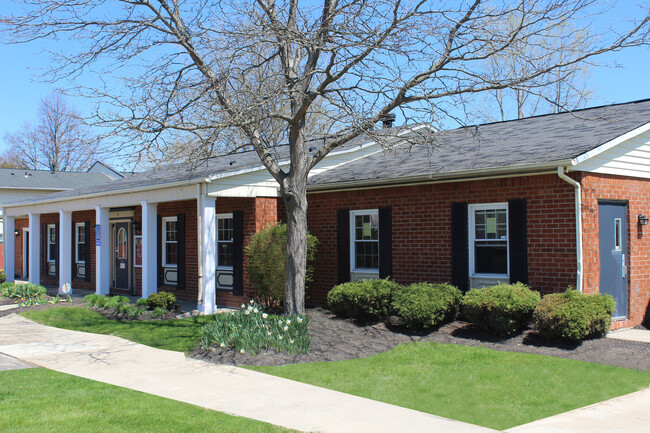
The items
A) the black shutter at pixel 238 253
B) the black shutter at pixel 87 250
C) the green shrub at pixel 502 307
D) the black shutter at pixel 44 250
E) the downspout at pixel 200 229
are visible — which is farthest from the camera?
the black shutter at pixel 44 250

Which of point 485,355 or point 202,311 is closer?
point 485,355

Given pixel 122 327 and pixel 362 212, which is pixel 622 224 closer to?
pixel 362 212

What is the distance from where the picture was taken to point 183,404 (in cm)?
721

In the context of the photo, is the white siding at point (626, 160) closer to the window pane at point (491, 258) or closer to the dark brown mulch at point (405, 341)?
the window pane at point (491, 258)

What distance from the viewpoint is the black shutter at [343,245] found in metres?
14.8

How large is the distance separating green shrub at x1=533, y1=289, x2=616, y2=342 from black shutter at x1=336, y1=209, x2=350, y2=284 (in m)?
5.41

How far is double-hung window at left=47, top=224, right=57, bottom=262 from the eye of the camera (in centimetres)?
2512

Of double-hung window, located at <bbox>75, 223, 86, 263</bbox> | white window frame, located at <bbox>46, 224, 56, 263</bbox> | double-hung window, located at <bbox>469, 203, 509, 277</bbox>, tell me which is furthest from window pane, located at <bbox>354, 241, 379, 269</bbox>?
white window frame, located at <bbox>46, 224, 56, 263</bbox>

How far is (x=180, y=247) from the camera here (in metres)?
17.5

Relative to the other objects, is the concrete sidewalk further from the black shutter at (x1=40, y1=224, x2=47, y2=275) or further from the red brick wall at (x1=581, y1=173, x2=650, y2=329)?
the black shutter at (x1=40, y1=224, x2=47, y2=275)

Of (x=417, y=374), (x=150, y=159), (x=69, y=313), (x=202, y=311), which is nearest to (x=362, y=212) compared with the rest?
(x=202, y=311)

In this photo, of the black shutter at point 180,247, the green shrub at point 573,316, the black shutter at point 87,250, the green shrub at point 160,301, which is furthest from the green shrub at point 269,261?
the black shutter at point 87,250

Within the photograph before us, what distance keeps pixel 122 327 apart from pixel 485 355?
7.52m

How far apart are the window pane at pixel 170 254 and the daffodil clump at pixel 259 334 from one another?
8003mm
